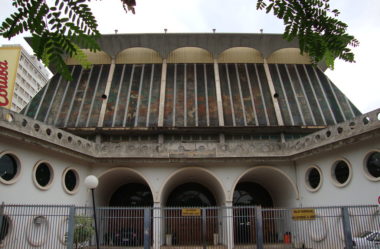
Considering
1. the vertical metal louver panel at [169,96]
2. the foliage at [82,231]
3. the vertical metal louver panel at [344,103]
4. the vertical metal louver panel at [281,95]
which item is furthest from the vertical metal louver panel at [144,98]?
the vertical metal louver panel at [344,103]

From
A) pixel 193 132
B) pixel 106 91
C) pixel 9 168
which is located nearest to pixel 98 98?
pixel 106 91

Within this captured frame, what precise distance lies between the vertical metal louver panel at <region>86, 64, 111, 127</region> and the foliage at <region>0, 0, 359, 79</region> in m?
22.5

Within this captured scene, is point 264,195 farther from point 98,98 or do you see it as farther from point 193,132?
point 98,98

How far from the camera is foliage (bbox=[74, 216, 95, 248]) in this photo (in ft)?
44.2

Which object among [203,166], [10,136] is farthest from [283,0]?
[203,166]

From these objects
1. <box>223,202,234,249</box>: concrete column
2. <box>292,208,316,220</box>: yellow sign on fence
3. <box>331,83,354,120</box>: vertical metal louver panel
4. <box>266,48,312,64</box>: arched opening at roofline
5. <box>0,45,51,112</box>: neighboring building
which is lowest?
<box>223,202,234,249</box>: concrete column

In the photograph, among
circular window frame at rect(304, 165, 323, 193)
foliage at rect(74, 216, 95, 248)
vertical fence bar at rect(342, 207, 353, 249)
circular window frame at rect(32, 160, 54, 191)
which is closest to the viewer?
vertical fence bar at rect(342, 207, 353, 249)

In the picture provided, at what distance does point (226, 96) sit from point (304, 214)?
14.8 m

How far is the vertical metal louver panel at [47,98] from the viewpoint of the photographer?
2503 centimetres

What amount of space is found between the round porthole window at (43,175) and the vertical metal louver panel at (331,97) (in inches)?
815

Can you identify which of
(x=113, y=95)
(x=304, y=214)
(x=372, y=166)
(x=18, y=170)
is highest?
(x=113, y=95)

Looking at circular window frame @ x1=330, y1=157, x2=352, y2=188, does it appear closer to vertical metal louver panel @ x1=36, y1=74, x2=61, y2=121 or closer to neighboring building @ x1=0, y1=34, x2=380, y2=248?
neighboring building @ x1=0, y1=34, x2=380, y2=248

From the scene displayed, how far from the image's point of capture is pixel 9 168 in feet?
49.7

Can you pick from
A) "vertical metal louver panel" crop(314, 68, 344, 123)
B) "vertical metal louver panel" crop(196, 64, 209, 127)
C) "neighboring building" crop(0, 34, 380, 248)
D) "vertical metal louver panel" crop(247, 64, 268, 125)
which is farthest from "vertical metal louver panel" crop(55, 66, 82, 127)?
"vertical metal louver panel" crop(314, 68, 344, 123)
